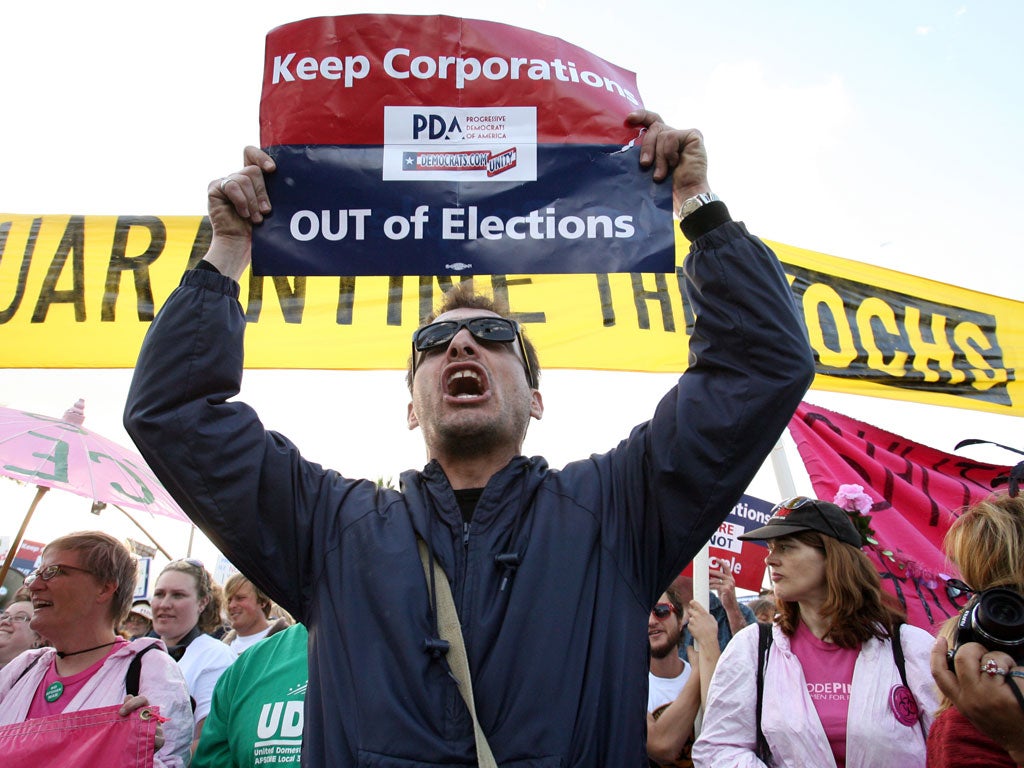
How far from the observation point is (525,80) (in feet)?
7.54

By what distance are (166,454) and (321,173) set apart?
0.93 m

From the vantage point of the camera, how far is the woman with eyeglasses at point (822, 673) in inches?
98.4

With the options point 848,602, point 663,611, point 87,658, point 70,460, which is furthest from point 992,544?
point 70,460

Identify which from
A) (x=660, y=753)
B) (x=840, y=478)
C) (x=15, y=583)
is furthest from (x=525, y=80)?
(x=15, y=583)

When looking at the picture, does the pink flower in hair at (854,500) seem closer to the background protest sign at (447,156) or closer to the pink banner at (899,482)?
the pink banner at (899,482)

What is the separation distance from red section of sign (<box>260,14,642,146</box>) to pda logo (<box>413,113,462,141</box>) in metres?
0.06

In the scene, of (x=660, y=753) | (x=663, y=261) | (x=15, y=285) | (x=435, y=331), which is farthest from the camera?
(x=15, y=285)

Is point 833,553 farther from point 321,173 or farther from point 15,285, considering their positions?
point 15,285

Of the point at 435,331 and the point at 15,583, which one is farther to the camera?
the point at 15,583

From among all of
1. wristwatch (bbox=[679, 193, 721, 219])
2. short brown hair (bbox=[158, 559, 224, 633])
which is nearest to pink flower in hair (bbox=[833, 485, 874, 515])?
wristwatch (bbox=[679, 193, 721, 219])

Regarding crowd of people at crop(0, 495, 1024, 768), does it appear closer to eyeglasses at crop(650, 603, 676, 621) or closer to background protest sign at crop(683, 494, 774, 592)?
eyeglasses at crop(650, 603, 676, 621)

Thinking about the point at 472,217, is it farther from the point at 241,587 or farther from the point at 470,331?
the point at 241,587

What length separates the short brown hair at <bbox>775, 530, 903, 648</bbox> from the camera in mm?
2768

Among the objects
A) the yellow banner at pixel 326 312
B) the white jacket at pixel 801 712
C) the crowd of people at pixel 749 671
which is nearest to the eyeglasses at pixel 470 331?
the crowd of people at pixel 749 671
